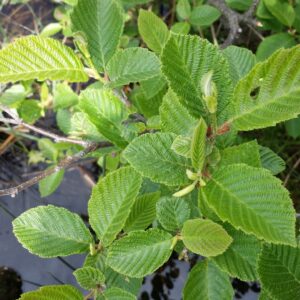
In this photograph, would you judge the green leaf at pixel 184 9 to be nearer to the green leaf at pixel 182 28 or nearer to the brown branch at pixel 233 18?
the green leaf at pixel 182 28

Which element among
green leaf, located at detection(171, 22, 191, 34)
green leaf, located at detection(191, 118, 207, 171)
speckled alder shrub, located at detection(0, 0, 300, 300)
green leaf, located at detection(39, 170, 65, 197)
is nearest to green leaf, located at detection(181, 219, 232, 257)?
speckled alder shrub, located at detection(0, 0, 300, 300)

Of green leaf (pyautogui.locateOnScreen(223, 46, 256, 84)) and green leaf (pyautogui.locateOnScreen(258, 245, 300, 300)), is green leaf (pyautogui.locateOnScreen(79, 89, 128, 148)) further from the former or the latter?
green leaf (pyautogui.locateOnScreen(258, 245, 300, 300))

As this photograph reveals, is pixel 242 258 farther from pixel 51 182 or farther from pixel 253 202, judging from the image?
pixel 51 182

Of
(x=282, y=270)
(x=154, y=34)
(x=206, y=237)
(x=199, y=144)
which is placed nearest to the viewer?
(x=199, y=144)

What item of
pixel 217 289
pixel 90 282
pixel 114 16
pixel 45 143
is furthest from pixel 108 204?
pixel 45 143

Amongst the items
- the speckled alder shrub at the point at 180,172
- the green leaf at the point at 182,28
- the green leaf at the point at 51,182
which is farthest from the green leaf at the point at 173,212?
the green leaf at the point at 182,28

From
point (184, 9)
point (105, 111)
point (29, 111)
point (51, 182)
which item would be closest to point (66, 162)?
point (105, 111)
